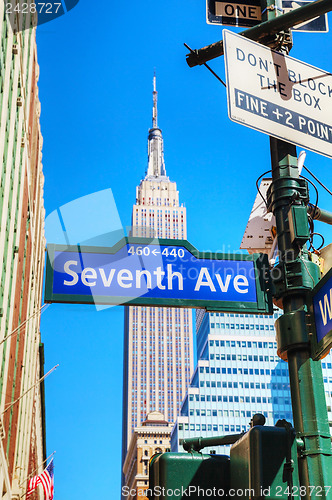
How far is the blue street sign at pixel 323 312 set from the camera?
460 centimetres

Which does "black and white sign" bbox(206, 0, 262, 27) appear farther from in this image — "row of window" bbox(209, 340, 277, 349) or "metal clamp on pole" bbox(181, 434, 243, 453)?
"row of window" bbox(209, 340, 277, 349)

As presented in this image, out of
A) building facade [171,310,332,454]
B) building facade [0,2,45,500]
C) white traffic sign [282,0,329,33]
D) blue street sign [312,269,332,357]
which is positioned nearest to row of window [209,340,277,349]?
building facade [171,310,332,454]

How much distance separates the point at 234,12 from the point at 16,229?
97.6ft

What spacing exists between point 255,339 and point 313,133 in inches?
5418

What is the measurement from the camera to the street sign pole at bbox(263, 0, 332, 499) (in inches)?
175

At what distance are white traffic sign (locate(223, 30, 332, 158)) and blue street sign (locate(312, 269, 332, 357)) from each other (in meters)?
1.29

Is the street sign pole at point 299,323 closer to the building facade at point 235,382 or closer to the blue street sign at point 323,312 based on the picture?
the blue street sign at point 323,312

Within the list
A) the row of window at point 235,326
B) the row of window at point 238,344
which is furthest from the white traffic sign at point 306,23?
the row of window at point 235,326

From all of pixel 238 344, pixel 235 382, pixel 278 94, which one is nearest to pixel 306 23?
pixel 278 94

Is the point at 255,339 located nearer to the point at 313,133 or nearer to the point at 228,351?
the point at 228,351

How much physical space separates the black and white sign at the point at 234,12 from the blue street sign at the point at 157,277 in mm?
2220

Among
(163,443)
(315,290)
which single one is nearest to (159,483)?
(315,290)

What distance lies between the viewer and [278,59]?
5.62 meters

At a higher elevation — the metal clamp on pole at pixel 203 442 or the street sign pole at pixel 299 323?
the street sign pole at pixel 299 323
